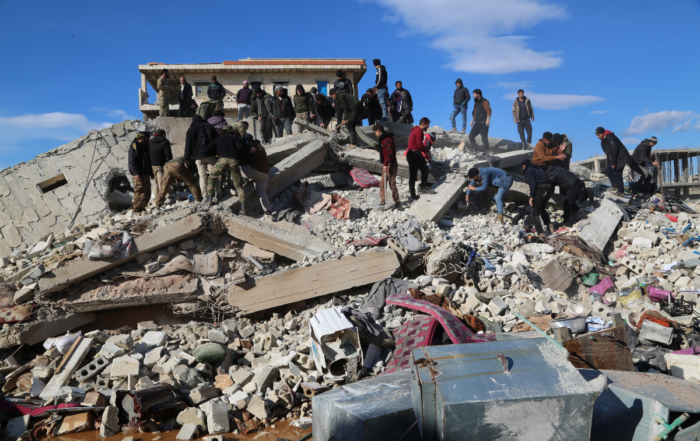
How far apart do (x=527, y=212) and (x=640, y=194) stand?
3414 mm

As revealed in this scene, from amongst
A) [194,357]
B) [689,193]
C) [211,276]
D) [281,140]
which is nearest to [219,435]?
[194,357]

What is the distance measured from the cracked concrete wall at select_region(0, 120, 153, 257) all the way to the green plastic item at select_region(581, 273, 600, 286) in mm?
8716

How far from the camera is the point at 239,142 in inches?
285

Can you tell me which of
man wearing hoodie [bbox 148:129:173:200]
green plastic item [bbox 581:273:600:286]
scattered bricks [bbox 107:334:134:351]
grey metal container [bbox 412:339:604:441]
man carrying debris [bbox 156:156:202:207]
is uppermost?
man wearing hoodie [bbox 148:129:173:200]

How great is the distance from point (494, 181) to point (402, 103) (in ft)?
13.7

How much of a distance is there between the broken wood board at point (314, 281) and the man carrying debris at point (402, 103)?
20.9 feet

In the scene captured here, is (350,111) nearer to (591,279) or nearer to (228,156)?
(228,156)

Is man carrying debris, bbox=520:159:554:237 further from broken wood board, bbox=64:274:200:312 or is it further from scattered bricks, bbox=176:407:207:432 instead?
scattered bricks, bbox=176:407:207:432

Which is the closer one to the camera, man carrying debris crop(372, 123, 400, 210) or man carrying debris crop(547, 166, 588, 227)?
man carrying debris crop(372, 123, 400, 210)

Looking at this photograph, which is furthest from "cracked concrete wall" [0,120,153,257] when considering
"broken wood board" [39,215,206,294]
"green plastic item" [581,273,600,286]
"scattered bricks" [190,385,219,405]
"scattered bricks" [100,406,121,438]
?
"green plastic item" [581,273,600,286]

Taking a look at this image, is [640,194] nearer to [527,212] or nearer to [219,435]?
[527,212]

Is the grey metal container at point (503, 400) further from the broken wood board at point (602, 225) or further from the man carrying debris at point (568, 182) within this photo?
the man carrying debris at point (568, 182)

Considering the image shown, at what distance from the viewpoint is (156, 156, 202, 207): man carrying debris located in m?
7.33

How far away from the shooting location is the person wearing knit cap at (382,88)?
1120cm
